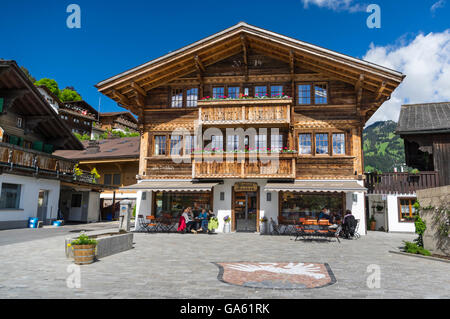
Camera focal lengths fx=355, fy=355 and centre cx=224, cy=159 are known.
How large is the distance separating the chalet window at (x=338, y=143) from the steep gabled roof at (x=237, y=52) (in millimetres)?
3074

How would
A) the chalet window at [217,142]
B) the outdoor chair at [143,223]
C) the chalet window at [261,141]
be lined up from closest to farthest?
the outdoor chair at [143,223] → the chalet window at [261,141] → the chalet window at [217,142]

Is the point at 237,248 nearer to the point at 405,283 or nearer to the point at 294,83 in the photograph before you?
the point at 405,283

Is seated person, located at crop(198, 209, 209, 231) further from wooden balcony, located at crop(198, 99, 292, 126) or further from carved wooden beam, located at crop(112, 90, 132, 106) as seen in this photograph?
carved wooden beam, located at crop(112, 90, 132, 106)

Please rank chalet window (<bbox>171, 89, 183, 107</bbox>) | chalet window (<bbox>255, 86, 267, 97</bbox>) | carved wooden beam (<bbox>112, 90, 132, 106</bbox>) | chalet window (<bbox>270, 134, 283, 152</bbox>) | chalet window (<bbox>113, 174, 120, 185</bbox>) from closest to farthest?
1. chalet window (<bbox>270, 134, 283, 152</bbox>)
2. chalet window (<bbox>255, 86, 267, 97</bbox>)
3. carved wooden beam (<bbox>112, 90, 132, 106</bbox>)
4. chalet window (<bbox>171, 89, 183, 107</bbox>)
5. chalet window (<bbox>113, 174, 120, 185</bbox>)

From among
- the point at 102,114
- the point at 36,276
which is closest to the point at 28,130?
the point at 36,276

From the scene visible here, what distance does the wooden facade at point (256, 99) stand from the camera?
19.9 meters

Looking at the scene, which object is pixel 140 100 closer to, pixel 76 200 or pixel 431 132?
pixel 76 200

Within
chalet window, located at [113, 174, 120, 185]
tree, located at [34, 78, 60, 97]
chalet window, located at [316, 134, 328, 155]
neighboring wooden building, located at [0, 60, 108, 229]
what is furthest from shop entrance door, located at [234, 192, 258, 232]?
tree, located at [34, 78, 60, 97]

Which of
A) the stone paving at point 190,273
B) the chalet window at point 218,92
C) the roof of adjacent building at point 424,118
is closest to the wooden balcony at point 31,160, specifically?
the stone paving at point 190,273

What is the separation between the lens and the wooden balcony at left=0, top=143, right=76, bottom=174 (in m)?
19.5

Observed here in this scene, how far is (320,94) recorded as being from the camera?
2117 centimetres

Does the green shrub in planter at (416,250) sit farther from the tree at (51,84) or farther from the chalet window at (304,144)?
the tree at (51,84)

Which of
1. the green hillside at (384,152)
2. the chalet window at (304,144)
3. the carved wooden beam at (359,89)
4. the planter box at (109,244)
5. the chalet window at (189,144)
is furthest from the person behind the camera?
the green hillside at (384,152)

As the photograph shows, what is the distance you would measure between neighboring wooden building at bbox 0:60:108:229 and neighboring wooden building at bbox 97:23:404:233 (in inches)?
214
